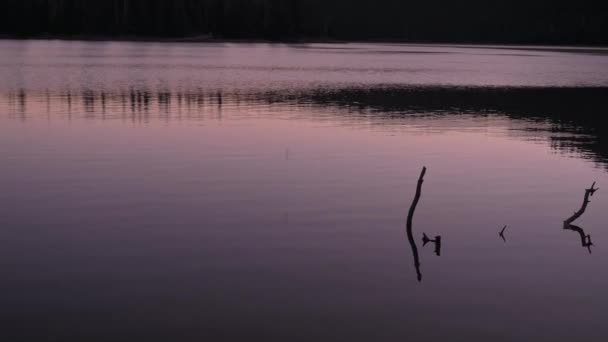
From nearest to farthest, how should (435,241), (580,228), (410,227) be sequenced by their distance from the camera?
(435,241)
(410,227)
(580,228)

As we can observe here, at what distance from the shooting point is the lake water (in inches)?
507

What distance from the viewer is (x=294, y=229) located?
18.7 m

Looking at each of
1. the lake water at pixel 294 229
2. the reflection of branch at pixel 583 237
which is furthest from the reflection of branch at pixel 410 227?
the reflection of branch at pixel 583 237

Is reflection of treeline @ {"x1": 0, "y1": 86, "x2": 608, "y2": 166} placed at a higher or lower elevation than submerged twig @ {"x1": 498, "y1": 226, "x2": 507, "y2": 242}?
higher

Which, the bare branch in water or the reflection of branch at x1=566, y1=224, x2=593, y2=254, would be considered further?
the bare branch in water

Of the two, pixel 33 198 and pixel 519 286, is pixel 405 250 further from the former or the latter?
pixel 33 198

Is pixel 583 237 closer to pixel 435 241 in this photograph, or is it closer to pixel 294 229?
pixel 435 241

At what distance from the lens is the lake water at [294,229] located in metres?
12.9

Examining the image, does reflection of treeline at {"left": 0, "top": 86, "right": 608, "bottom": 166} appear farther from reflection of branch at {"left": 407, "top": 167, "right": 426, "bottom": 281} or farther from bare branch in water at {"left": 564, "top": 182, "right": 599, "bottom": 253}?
reflection of branch at {"left": 407, "top": 167, "right": 426, "bottom": 281}

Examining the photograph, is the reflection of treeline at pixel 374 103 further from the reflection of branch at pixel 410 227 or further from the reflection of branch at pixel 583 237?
the reflection of branch at pixel 410 227

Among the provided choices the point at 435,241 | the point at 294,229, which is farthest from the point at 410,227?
the point at 294,229

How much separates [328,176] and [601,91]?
50663mm

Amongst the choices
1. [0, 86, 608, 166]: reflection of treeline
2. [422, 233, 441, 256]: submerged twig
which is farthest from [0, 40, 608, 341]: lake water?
[0, 86, 608, 166]: reflection of treeline

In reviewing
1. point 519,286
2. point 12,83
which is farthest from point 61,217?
point 12,83
